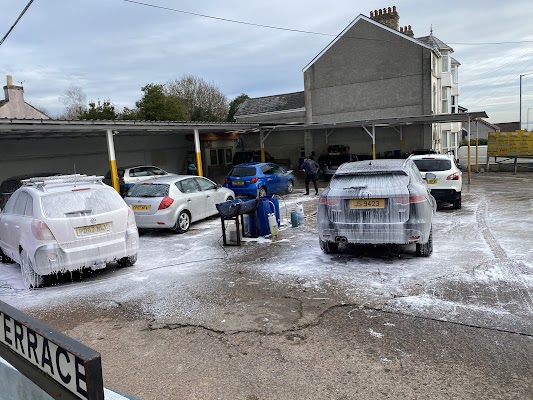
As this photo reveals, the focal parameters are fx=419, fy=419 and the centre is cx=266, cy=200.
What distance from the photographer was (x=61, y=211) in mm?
6418

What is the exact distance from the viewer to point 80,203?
21.9ft

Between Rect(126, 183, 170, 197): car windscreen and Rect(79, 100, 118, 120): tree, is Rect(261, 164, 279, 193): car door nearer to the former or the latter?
Rect(126, 183, 170, 197): car windscreen

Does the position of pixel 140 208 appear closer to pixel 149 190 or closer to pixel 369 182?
pixel 149 190

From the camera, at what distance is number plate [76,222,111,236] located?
21.0 feet

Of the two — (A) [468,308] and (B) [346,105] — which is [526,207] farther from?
(B) [346,105]

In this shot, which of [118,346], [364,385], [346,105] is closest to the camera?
[364,385]

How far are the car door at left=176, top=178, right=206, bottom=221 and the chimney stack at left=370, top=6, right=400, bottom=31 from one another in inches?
843

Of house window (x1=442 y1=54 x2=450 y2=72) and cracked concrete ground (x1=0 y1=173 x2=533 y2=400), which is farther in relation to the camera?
house window (x1=442 y1=54 x2=450 y2=72)

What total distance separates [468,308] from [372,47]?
79.5ft

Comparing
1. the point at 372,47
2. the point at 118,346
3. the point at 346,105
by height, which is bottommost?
the point at 118,346

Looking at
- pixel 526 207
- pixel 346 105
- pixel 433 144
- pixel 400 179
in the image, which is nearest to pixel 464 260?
pixel 400 179

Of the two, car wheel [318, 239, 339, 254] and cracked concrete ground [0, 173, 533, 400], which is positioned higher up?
car wheel [318, 239, 339, 254]

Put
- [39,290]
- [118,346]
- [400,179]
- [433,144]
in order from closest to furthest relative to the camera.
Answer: [118,346] → [39,290] → [400,179] → [433,144]

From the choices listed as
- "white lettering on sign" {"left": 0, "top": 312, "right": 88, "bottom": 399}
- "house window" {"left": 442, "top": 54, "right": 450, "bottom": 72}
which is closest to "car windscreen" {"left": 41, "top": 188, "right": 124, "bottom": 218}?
"white lettering on sign" {"left": 0, "top": 312, "right": 88, "bottom": 399}
